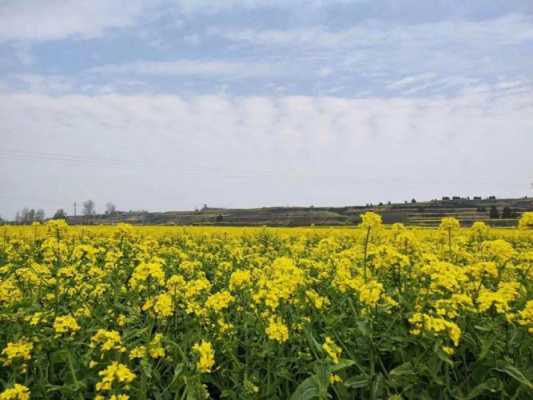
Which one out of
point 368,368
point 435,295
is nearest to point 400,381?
point 368,368

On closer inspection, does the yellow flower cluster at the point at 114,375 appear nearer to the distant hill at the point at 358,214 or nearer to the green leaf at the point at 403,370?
the green leaf at the point at 403,370

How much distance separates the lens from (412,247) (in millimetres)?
5223

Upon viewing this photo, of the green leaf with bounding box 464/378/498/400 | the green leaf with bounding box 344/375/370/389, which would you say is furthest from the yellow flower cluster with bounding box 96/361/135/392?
the green leaf with bounding box 464/378/498/400

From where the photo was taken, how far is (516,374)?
2861 millimetres

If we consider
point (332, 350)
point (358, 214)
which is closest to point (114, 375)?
point (332, 350)

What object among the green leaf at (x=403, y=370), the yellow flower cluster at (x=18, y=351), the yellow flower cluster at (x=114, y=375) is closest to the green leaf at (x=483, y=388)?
the green leaf at (x=403, y=370)

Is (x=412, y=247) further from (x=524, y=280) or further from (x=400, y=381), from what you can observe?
(x=400, y=381)

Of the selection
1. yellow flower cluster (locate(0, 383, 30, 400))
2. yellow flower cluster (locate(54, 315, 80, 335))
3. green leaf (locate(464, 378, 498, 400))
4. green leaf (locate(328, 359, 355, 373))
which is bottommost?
green leaf (locate(464, 378, 498, 400))

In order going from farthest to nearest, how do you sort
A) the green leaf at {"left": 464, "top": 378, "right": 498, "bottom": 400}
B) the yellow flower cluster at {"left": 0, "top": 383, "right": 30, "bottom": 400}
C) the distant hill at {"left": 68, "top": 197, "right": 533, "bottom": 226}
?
1. the distant hill at {"left": 68, "top": 197, "right": 533, "bottom": 226}
2. the green leaf at {"left": 464, "top": 378, "right": 498, "bottom": 400}
3. the yellow flower cluster at {"left": 0, "top": 383, "right": 30, "bottom": 400}

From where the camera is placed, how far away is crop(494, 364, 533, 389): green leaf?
2.75 m

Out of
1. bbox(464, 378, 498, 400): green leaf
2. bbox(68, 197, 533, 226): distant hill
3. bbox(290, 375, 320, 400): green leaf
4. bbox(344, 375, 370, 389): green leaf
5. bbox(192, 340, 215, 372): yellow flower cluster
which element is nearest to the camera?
bbox(290, 375, 320, 400): green leaf

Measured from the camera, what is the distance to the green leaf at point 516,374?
2746 millimetres

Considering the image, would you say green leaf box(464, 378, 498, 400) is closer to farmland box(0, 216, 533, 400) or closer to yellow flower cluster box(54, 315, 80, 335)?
farmland box(0, 216, 533, 400)

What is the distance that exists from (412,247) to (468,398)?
8.27 feet
